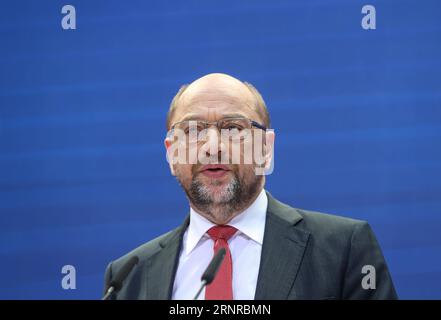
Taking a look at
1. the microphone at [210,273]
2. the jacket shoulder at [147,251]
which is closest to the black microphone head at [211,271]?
the microphone at [210,273]

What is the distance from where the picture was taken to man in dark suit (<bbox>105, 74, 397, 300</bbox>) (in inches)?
69.9

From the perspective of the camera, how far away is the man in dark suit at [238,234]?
177cm

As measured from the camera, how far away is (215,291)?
5.85ft

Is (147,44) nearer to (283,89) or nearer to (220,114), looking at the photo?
(283,89)

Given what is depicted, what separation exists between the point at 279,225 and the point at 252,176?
0.53 ft

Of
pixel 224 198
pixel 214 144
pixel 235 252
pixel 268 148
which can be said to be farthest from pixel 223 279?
pixel 268 148

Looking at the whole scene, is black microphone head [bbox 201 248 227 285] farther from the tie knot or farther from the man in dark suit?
the tie knot

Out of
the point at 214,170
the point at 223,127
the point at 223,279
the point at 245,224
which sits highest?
the point at 223,127

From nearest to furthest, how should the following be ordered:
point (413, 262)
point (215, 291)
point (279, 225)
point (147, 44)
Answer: point (215, 291)
point (279, 225)
point (413, 262)
point (147, 44)

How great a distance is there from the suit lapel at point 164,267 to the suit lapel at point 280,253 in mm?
249

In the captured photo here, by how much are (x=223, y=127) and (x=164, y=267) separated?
418 millimetres

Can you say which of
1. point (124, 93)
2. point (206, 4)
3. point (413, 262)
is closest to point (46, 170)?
point (124, 93)

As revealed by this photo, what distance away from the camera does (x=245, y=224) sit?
195cm

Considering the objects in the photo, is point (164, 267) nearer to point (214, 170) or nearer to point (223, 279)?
point (223, 279)
